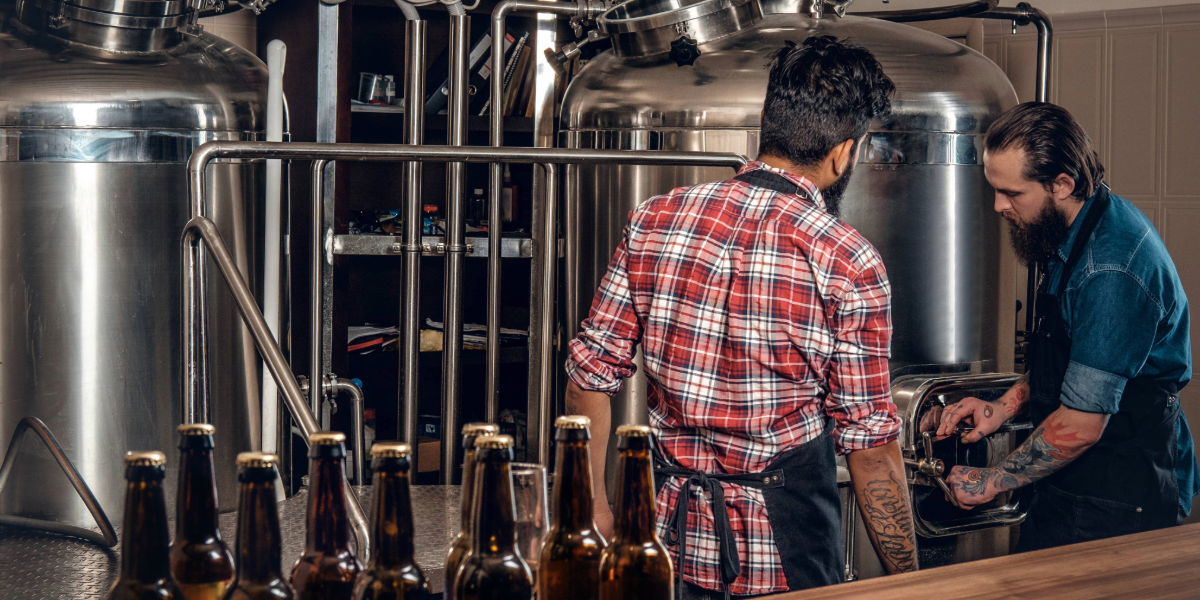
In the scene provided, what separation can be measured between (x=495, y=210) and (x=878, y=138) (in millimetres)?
983

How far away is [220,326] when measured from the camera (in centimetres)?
235

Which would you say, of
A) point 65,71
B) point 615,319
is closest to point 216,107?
point 65,71

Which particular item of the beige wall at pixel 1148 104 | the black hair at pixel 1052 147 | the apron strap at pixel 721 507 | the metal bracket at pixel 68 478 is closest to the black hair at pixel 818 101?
the apron strap at pixel 721 507

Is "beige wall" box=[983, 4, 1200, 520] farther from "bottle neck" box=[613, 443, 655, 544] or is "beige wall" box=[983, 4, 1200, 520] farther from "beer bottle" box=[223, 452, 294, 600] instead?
"beer bottle" box=[223, 452, 294, 600]

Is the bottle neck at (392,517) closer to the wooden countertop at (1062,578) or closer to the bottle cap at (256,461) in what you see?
the bottle cap at (256,461)

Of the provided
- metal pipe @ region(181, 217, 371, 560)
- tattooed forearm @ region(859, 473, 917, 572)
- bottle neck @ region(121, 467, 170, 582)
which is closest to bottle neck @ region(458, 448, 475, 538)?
bottle neck @ region(121, 467, 170, 582)

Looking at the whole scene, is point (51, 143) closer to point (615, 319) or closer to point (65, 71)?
point (65, 71)

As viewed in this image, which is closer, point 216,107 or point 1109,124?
point 216,107

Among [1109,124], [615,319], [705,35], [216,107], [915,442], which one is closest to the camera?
[615,319]

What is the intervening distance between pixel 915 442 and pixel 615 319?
1182 mm

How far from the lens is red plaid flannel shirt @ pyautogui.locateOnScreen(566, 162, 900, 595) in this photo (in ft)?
4.78

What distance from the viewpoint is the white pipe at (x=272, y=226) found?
7.98 ft

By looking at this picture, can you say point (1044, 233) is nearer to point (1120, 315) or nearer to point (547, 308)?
point (1120, 315)

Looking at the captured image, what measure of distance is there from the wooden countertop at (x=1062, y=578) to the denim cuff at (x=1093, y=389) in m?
0.72
